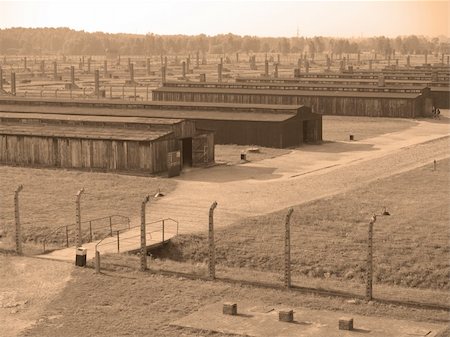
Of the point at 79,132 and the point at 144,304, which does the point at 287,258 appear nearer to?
the point at 144,304

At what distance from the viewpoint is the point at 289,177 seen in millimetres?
52000

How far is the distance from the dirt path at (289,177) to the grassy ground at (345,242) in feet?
5.39

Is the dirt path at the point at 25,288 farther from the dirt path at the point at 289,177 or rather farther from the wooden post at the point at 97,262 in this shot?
the dirt path at the point at 289,177

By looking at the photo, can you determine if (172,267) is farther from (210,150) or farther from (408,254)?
(210,150)

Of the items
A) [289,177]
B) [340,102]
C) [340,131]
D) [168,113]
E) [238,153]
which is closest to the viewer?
[289,177]

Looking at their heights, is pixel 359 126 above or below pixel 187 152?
below

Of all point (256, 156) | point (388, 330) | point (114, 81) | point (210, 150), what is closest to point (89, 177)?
point (210, 150)

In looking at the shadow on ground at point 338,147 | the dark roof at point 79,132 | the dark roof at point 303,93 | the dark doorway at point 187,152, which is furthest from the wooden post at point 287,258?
the dark roof at point 303,93

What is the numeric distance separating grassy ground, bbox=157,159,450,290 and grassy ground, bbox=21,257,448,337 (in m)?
3.55

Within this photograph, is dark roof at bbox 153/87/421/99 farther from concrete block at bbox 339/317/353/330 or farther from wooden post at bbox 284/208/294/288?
concrete block at bbox 339/317/353/330

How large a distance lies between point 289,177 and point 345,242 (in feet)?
49.0

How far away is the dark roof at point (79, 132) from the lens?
176ft

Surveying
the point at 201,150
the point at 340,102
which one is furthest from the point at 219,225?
the point at 340,102

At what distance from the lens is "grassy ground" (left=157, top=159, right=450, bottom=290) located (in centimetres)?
3453
